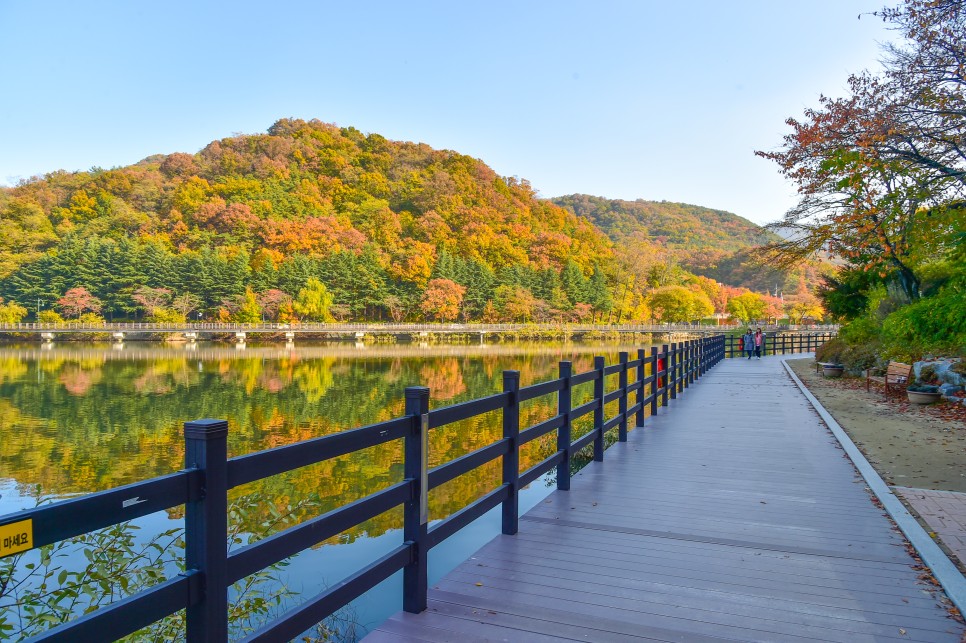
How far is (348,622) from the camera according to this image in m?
6.42

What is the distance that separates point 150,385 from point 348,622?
99.7 ft

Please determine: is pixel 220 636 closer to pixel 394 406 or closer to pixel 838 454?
pixel 838 454

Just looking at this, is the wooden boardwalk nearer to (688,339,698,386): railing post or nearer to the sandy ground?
the sandy ground

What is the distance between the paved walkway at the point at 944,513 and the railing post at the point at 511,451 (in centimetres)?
282

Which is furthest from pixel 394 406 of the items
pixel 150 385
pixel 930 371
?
pixel 930 371

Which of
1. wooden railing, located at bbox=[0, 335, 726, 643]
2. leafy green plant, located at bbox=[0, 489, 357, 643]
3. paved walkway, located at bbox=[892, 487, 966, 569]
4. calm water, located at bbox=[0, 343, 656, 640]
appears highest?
wooden railing, located at bbox=[0, 335, 726, 643]

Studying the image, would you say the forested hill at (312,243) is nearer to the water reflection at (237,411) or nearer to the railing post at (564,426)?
the water reflection at (237,411)

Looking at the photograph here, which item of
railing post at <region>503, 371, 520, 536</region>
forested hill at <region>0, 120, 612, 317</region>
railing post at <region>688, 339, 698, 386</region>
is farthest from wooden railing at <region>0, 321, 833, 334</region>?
railing post at <region>503, 371, 520, 536</region>

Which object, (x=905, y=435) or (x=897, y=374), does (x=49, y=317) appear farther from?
(x=905, y=435)

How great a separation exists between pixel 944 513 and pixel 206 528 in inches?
222

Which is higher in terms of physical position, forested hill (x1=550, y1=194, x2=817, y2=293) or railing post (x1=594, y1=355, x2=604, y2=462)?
forested hill (x1=550, y1=194, x2=817, y2=293)

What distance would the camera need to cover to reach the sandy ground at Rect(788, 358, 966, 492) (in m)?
6.83

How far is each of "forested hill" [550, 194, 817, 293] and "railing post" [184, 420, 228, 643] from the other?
14655cm

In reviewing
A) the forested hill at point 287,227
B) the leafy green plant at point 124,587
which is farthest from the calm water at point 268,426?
the forested hill at point 287,227
